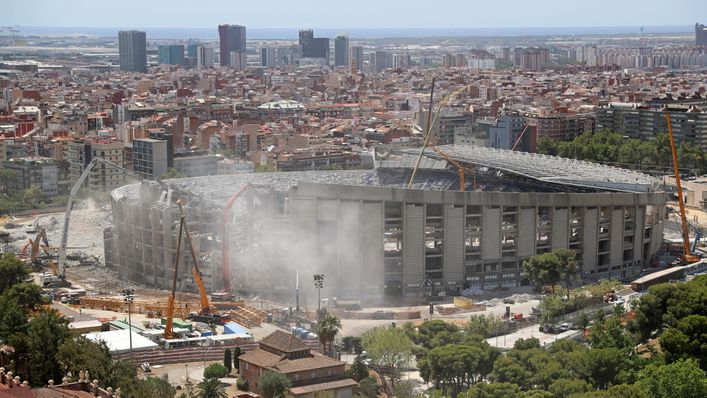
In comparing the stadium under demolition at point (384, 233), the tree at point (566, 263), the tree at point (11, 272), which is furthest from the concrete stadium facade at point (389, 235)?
the tree at point (11, 272)

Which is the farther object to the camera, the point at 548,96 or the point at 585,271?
the point at 548,96

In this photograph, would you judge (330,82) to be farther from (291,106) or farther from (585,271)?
(585,271)

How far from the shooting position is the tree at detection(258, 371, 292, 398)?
18766 millimetres

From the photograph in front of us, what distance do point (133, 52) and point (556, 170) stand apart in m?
90.1

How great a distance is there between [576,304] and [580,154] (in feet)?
80.6

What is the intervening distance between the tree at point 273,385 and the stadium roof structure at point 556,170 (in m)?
13.9

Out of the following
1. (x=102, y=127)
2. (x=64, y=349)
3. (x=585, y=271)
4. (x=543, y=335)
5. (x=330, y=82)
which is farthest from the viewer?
(x=330, y=82)

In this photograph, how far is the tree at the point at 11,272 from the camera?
1057 inches

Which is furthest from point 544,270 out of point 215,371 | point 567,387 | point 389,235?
point 567,387

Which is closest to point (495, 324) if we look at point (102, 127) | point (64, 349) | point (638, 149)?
point (64, 349)

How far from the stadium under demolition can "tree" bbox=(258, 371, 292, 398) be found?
28.1 feet

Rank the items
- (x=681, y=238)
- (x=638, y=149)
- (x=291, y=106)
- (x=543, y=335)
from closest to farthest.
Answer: (x=543, y=335) < (x=681, y=238) < (x=638, y=149) < (x=291, y=106)

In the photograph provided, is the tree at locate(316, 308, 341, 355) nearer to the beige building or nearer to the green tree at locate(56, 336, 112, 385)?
the green tree at locate(56, 336, 112, 385)

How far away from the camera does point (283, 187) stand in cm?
3178
